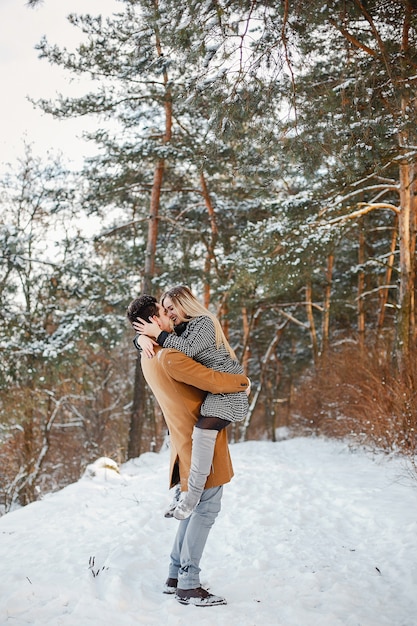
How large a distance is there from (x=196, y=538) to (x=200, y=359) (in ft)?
3.80

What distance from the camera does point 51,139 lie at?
1545 cm

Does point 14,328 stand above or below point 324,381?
above

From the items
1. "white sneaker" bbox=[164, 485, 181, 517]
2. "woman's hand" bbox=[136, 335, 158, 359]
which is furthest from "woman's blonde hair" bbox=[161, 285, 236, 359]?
"white sneaker" bbox=[164, 485, 181, 517]

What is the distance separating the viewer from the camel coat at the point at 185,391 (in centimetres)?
322

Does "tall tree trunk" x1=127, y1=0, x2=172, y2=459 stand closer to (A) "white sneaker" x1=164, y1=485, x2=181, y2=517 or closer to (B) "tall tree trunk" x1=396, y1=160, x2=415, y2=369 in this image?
(B) "tall tree trunk" x1=396, y1=160, x2=415, y2=369

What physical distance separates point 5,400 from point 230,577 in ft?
31.9

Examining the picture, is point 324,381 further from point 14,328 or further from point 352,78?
point 352,78

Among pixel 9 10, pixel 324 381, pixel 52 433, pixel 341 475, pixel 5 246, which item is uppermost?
pixel 9 10

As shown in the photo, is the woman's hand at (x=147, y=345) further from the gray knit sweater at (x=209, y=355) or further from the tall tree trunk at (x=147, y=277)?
the tall tree trunk at (x=147, y=277)

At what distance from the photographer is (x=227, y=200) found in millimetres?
15297

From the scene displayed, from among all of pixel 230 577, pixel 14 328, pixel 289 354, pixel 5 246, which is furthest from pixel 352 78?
pixel 289 354

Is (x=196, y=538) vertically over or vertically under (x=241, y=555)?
over

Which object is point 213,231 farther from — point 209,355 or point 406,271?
point 209,355

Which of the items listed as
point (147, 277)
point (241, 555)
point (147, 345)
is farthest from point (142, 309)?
point (147, 277)
